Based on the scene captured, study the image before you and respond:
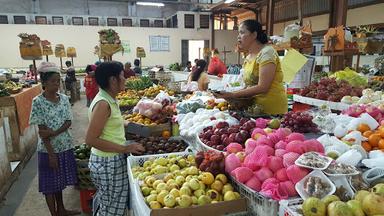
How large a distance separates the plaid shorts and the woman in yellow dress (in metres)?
1.01

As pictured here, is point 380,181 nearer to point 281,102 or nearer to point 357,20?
point 281,102

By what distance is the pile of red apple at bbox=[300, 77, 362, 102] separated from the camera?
3.83m

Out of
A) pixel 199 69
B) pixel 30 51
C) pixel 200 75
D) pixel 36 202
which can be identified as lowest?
pixel 36 202

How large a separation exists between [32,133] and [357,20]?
8.38 metres

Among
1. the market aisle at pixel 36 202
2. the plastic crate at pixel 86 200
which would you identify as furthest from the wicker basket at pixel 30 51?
the plastic crate at pixel 86 200

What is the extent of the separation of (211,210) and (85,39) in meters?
13.6

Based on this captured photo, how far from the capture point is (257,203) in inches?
53.3

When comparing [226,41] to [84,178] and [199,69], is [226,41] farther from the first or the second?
[84,178]

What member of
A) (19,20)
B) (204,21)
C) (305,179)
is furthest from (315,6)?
(19,20)

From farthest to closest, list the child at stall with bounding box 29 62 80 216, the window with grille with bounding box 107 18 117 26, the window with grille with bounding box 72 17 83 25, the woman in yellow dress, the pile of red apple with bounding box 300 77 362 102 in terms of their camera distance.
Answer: the window with grille with bounding box 107 18 117 26
the window with grille with bounding box 72 17 83 25
the pile of red apple with bounding box 300 77 362 102
the child at stall with bounding box 29 62 80 216
the woman in yellow dress

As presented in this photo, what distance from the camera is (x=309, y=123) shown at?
2090 mm

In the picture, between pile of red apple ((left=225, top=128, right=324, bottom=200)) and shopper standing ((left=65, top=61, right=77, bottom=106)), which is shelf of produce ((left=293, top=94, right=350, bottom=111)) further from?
shopper standing ((left=65, top=61, right=77, bottom=106))

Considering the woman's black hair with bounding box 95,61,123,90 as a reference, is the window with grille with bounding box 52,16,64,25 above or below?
above

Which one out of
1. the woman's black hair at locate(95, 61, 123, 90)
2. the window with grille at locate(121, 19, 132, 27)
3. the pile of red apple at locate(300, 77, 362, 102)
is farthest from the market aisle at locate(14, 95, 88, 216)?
the window with grille at locate(121, 19, 132, 27)
